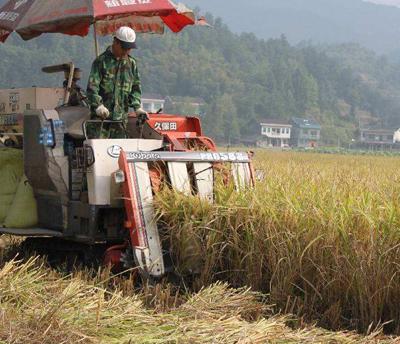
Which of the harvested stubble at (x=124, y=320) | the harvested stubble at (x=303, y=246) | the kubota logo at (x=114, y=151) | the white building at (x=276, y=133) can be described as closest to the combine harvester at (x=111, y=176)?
the kubota logo at (x=114, y=151)

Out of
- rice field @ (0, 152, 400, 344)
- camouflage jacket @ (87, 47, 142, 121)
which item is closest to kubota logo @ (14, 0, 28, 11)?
camouflage jacket @ (87, 47, 142, 121)

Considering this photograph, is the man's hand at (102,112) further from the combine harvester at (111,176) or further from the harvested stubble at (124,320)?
the harvested stubble at (124,320)

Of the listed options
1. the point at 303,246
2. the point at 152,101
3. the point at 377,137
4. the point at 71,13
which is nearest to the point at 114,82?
the point at 71,13

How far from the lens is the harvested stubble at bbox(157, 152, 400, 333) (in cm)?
496

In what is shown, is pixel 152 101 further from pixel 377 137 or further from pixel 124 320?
pixel 124 320

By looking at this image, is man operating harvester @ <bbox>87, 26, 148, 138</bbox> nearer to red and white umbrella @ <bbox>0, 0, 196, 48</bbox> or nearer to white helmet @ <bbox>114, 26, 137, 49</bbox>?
white helmet @ <bbox>114, 26, 137, 49</bbox>

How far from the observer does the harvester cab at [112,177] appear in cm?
575

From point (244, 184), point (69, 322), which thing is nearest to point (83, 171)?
point (244, 184)

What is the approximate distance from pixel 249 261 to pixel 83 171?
1648 mm

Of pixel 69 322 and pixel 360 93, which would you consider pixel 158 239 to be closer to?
pixel 69 322

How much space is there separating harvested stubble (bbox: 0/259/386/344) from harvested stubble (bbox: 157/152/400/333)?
1.29 ft

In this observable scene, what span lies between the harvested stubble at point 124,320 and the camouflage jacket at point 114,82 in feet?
6.87

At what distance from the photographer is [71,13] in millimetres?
6328

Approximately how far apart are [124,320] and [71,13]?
10.3 feet
